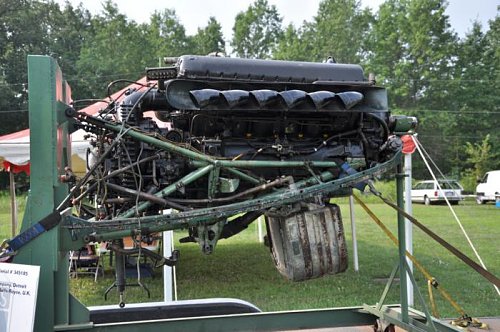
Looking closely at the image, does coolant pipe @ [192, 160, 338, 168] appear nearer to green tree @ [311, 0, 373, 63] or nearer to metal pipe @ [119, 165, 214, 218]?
metal pipe @ [119, 165, 214, 218]

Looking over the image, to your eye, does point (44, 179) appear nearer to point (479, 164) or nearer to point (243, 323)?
point (243, 323)

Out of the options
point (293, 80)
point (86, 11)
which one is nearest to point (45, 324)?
point (293, 80)

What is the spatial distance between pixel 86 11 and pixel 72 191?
2181 inches

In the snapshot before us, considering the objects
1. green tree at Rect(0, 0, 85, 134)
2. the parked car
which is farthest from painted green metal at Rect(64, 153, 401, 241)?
green tree at Rect(0, 0, 85, 134)

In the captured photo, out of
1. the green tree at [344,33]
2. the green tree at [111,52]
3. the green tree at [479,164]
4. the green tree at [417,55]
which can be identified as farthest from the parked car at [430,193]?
the green tree at [111,52]

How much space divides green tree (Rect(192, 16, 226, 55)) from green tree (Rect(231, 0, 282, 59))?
6.53 ft

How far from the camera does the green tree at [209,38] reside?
49.8 meters

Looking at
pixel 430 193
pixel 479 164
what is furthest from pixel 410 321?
pixel 479 164

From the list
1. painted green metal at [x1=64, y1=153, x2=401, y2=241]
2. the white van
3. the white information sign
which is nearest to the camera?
the white information sign

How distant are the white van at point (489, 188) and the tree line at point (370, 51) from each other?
25.5ft

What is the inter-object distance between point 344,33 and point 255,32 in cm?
1015

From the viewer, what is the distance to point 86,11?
173ft

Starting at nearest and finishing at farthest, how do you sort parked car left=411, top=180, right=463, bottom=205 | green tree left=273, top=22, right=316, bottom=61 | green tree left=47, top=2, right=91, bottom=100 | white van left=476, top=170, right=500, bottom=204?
white van left=476, top=170, right=500, bottom=204 < parked car left=411, top=180, right=463, bottom=205 < green tree left=47, top=2, right=91, bottom=100 < green tree left=273, top=22, right=316, bottom=61

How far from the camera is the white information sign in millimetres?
2775
